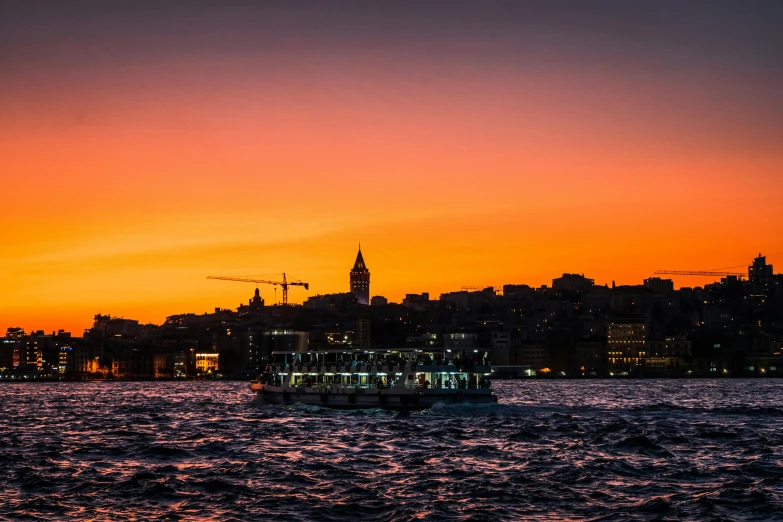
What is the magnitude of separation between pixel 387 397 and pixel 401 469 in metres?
40.3

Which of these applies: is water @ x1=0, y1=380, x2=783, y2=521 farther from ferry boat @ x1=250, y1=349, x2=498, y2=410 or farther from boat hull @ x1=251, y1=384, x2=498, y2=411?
ferry boat @ x1=250, y1=349, x2=498, y2=410

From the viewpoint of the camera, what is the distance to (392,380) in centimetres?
8456

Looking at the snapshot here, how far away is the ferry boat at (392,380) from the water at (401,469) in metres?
9.41

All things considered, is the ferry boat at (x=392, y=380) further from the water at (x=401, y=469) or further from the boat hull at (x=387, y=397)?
the water at (x=401, y=469)

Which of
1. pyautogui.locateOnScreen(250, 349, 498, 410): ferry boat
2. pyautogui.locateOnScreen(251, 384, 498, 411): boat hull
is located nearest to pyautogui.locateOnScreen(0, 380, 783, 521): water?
pyautogui.locateOnScreen(251, 384, 498, 411): boat hull

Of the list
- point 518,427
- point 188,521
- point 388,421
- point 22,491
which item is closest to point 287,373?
point 388,421

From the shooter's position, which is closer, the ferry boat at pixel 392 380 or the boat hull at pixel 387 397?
the boat hull at pixel 387 397

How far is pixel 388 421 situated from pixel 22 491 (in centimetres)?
3607

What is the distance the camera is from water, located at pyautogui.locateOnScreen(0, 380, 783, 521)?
108 feet

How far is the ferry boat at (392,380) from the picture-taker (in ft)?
268

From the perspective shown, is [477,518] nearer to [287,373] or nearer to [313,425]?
[313,425]

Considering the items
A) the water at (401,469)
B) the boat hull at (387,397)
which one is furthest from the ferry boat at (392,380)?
the water at (401,469)

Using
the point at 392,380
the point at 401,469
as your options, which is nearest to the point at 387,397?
the point at 392,380

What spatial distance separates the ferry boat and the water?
370 inches
